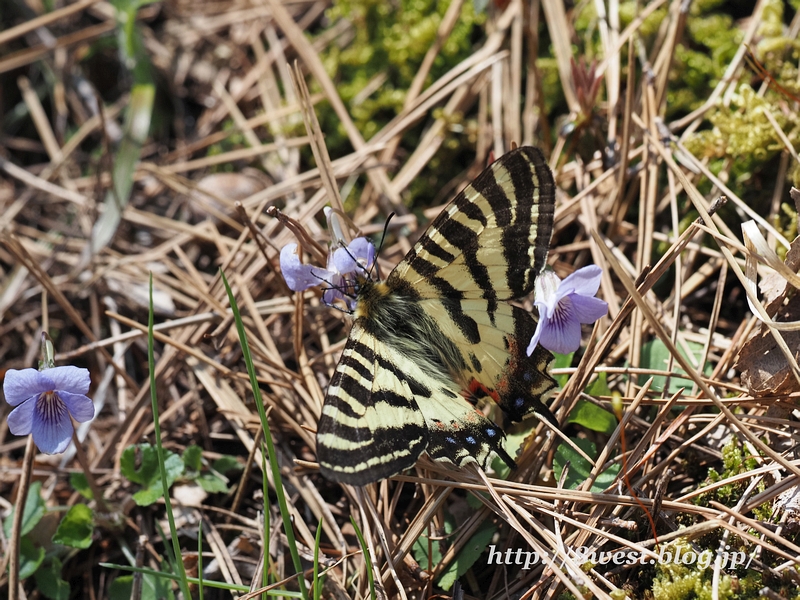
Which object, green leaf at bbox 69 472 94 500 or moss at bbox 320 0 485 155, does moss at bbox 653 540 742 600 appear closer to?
green leaf at bbox 69 472 94 500

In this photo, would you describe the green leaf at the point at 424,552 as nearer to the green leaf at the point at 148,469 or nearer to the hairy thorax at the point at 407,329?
the hairy thorax at the point at 407,329

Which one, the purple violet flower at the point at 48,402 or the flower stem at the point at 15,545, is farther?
the flower stem at the point at 15,545

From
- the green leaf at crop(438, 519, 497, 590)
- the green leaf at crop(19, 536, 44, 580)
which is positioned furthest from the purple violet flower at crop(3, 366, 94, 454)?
the green leaf at crop(438, 519, 497, 590)

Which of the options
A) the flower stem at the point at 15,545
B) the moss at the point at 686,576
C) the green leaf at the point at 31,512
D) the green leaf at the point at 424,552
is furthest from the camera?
the green leaf at the point at 31,512

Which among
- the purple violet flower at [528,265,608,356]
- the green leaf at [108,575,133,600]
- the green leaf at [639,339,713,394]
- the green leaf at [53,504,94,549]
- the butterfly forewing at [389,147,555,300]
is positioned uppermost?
the butterfly forewing at [389,147,555,300]

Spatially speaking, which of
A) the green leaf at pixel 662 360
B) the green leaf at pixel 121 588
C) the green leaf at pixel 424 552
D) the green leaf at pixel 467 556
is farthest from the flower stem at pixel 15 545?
the green leaf at pixel 662 360

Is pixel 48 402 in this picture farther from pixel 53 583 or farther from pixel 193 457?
pixel 53 583

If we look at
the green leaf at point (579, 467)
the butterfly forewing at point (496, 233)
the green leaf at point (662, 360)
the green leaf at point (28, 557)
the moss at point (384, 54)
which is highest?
the moss at point (384, 54)
